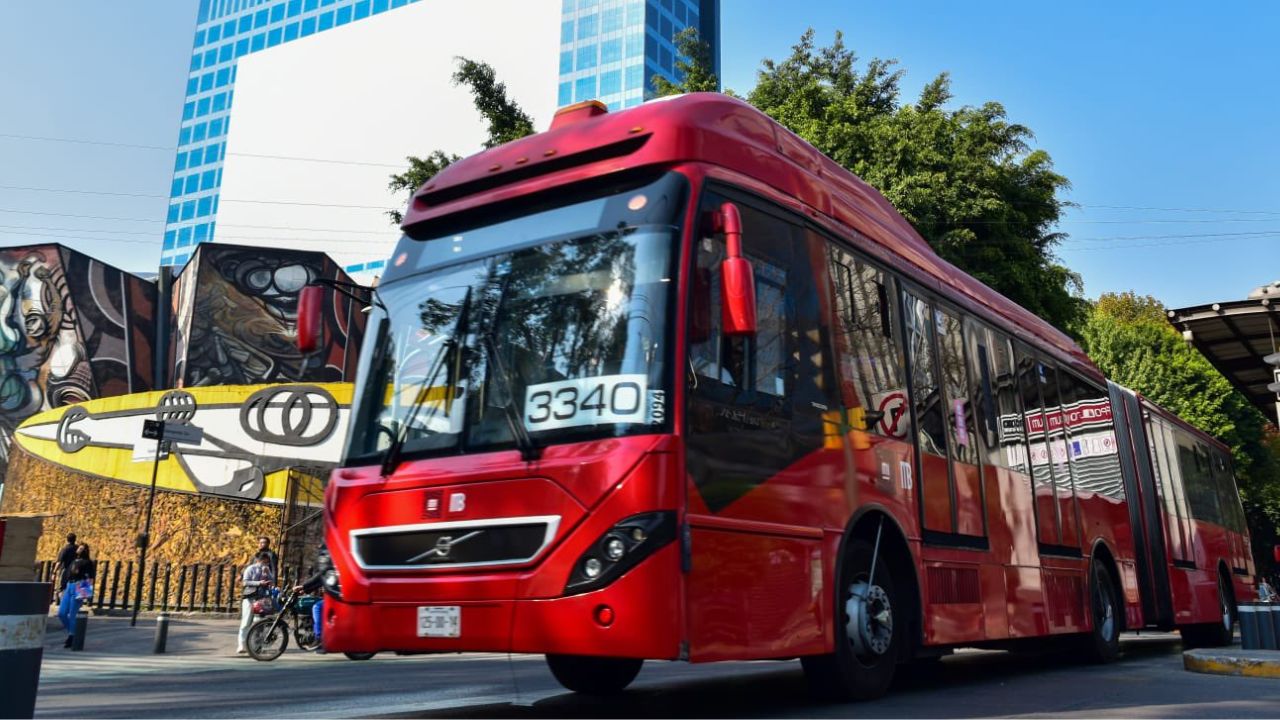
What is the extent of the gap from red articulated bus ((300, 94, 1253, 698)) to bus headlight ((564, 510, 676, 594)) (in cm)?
1

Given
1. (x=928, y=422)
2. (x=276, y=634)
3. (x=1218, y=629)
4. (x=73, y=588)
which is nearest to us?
(x=928, y=422)

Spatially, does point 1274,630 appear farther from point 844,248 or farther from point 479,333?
point 479,333

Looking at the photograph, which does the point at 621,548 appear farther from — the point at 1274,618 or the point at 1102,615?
the point at 1274,618

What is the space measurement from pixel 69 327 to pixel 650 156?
4383cm

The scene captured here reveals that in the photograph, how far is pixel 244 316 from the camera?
38.6 m

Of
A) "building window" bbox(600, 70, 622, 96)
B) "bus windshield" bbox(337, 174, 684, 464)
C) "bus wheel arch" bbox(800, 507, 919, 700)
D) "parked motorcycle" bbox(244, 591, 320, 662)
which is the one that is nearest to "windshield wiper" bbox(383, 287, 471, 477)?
"bus windshield" bbox(337, 174, 684, 464)

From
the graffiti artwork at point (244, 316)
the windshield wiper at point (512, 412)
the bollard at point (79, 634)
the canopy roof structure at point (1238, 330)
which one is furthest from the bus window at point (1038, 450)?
the graffiti artwork at point (244, 316)

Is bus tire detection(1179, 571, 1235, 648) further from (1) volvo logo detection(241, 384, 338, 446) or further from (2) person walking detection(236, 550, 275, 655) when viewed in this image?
(1) volvo logo detection(241, 384, 338, 446)

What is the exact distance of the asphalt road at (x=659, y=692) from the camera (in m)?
6.42

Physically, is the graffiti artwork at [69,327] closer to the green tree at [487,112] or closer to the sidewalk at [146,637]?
the sidewalk at [146,637]

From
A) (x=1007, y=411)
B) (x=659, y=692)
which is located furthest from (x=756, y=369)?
(x=1007, y=411)

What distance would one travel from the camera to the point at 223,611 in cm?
2162

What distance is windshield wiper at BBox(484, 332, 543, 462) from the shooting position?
5.25 metres

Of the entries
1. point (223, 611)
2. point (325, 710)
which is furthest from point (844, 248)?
point (223, 611)
